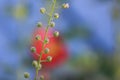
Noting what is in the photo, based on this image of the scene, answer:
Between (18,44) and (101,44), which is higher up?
(101,44)

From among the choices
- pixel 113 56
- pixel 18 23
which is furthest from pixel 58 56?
pixel 113 56

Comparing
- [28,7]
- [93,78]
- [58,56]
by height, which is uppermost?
[28,7]

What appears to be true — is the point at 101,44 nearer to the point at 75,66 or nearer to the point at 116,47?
the point at 75,66

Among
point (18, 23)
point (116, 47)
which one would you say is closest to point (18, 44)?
point (18, 23)

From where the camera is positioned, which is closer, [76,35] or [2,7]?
[2,7]

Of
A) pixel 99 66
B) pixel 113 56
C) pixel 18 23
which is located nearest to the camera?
pixel 18 23

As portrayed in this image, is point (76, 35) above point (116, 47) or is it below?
above

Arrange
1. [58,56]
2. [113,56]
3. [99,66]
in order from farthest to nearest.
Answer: [99,66]
[113,56]
[58,56]

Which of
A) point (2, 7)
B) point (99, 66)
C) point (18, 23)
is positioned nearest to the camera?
point (18, 23)

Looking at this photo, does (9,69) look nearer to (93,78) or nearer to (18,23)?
(18,23)
